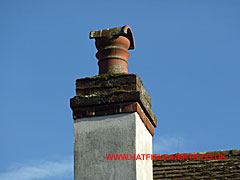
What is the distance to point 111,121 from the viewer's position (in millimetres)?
5055

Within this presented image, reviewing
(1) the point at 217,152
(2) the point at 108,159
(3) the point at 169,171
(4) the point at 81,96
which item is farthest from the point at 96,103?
(1) the point at 217,152

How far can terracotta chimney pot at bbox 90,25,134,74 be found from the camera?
561cm

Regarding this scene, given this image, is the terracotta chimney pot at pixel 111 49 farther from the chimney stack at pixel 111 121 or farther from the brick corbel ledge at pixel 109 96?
the brick corbel ledge at pixel 109 96

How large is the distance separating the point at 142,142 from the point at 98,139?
1.68 ft

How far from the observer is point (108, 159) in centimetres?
489

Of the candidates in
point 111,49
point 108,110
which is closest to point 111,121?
point 108,110

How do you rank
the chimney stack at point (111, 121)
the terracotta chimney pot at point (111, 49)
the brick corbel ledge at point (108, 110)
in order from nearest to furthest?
the chimney stack at point (111, 121) → the brick corbel ledge at point (108, 110) → the terracotta chimney pot at point (111, 49)

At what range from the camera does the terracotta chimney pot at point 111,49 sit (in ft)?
18.4

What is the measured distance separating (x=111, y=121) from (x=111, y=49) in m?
1.00

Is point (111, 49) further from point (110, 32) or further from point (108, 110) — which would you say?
point (108, 110)

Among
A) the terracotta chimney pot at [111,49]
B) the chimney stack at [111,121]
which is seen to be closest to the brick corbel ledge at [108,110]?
the chimney stack at [111,121]

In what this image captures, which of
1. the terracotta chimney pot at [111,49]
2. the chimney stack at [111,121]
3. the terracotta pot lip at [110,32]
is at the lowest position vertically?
the chimney stack at [111,121]

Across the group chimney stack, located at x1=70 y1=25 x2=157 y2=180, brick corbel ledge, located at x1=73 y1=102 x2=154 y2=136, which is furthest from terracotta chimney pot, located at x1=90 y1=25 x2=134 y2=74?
brick corbel ledge, located at x1=73 y1=102 x2=154 y2=136

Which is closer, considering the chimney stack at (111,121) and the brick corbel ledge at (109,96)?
the chimney stack at (111,121)
